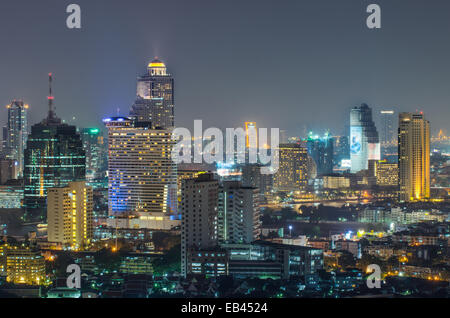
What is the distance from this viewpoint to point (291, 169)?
27.2m

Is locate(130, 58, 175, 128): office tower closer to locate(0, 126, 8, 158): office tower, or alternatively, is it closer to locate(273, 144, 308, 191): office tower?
locate(0, 126, 8, 158): office tower

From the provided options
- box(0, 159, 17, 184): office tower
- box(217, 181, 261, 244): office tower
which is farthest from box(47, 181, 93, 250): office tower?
box(0, 159, 17, 184): office tower

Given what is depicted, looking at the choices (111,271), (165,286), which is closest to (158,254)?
(111,271)

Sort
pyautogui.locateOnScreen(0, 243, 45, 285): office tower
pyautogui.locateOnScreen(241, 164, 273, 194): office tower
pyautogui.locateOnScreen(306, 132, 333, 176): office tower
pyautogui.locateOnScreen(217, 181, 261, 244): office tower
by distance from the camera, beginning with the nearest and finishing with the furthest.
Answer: pyautogui.locateOnScreen(0, 243, 45, 285): office tower
pyautogui.locateOnScreen(217, 181, 261, 244): office tower
pyautogui.locateOnScreen(241, 164, 273, 194): office tower
pyautogui.locateOnScreen(306, 132, 333, 176): office tower

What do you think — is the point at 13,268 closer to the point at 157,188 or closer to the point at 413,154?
the point at 157,188

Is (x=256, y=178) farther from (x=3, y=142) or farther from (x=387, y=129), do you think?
(x=387, y=129)

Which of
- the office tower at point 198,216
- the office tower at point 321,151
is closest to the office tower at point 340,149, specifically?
the office tower at point 321,151

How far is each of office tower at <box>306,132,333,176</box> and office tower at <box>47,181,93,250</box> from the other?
1795 centimetres

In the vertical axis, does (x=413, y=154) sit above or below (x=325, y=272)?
above

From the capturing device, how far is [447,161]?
29562mm

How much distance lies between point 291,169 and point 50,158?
10.3m

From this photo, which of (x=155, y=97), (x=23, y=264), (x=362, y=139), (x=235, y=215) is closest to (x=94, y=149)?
(x=155, y=97)

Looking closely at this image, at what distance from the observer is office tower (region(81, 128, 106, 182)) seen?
1006 inches
